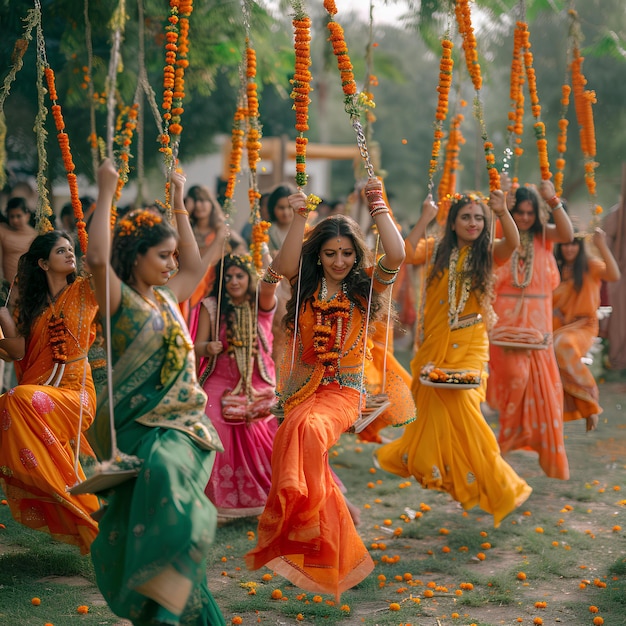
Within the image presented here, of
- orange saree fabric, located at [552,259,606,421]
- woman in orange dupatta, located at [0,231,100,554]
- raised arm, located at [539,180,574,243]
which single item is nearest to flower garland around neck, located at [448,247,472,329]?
raised arm, located at [539,180,574,243]

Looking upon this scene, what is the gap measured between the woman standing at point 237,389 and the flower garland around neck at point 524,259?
2.05 meters

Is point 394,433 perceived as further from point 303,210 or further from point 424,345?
point 303,210

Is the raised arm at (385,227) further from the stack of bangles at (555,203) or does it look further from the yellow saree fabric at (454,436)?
the stack of bangles at (555,203)

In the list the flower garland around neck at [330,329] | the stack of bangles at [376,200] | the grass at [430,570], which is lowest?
the grass at [430,570]

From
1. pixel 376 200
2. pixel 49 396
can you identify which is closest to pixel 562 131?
pixel 376 200

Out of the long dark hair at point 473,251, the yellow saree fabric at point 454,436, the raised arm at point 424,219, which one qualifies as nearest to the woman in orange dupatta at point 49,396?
the yellow saree fabric at point 454,436

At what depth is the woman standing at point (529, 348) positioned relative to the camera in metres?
7.32

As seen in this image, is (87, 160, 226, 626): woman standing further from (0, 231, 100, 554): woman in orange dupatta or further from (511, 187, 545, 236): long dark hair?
(511, 187, 545, 236): long dark hair

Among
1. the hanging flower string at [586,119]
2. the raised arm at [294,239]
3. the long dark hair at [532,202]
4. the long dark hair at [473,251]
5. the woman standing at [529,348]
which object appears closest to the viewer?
the raised arm at [294,239]

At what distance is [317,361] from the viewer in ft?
16.9

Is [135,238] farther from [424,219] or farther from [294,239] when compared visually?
[424,219]

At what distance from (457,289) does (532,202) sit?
1.49m

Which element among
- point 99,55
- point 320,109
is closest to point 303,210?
point 99,55

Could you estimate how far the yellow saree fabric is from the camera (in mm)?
6098
